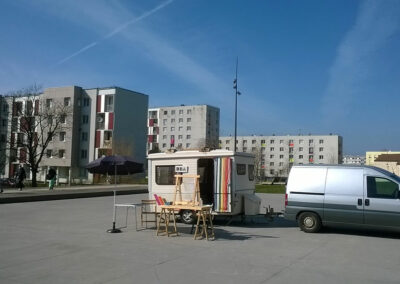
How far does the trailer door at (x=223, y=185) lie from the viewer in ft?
44.6

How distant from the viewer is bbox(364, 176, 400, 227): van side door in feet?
36.8

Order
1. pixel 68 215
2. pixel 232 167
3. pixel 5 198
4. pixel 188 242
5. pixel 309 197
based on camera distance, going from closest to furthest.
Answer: pixel 188 242 → pixel 309 197 → pixel 232 167 → pixel 68 215 → pixel 5 198

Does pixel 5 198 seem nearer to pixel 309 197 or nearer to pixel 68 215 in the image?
pixel 68 215

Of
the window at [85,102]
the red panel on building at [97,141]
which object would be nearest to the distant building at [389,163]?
the red panel on building at [97,141]

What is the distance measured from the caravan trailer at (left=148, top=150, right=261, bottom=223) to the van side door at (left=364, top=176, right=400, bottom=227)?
3.77 metres

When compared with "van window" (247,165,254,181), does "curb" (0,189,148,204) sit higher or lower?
lower

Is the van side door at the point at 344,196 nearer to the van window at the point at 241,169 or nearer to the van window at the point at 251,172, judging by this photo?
the van window at the point at 241,169

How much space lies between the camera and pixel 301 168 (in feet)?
42.1

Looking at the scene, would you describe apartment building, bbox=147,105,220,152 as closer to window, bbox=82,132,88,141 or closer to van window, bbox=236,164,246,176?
window, bbox=82,132,88,141

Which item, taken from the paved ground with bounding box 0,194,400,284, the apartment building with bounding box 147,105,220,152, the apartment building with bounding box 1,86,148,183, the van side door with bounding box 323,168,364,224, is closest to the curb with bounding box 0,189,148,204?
the paved ground with bounding box 0,194,400,284

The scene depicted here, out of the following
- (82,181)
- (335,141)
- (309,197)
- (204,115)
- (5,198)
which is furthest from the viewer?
(335,141)

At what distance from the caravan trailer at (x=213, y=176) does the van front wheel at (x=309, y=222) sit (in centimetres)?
197

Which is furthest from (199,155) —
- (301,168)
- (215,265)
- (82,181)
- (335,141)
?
(335,141)

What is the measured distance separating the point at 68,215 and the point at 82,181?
167 ft
